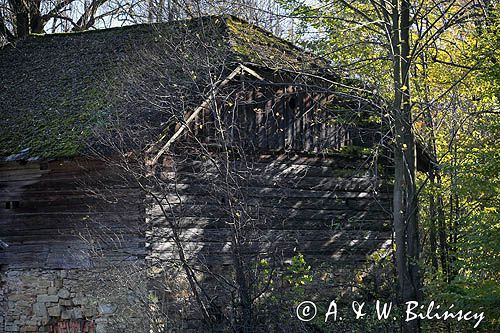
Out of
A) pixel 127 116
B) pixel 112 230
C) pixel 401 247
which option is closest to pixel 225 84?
pixel 127 116

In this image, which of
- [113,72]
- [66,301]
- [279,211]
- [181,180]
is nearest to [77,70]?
[113,72]

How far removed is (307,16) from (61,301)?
6.72 meters

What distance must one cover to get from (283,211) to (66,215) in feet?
13.2

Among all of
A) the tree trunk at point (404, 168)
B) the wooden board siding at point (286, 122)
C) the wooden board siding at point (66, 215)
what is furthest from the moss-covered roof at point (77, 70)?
the tree trunk at point (404, 168)

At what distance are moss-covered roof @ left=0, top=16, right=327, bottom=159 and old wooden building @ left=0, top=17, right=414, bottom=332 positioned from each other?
5 cm

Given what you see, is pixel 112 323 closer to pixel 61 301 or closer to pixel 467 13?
pixel 61 301

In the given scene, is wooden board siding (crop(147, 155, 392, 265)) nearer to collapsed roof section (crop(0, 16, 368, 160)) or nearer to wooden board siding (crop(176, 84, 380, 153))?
wooden board siding (crop(176, 84, 380, 153))

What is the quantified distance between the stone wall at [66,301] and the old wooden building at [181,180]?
0.09ft

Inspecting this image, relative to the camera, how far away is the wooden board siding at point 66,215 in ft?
48.0

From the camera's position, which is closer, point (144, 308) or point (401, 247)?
point (144, 308)

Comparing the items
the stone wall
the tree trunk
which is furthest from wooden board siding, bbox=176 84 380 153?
the stone wall

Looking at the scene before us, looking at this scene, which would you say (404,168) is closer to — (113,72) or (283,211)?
(283,211)

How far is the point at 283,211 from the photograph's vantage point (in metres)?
16.0

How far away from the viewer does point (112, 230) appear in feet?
48.4
